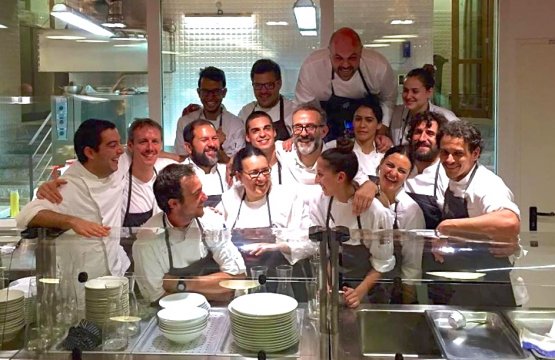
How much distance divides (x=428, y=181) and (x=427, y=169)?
0.18ft

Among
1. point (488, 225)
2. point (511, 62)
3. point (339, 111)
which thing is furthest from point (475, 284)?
point (511, 62)

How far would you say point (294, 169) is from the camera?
9.46 ft

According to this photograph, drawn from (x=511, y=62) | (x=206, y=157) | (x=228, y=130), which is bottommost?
(x=206, y=157)

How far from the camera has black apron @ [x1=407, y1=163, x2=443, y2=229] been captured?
8.51 feet

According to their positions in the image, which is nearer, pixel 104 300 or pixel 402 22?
pixel 104 300

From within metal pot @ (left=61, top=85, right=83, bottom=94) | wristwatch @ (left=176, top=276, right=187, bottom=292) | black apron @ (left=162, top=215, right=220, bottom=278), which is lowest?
wristwatch @ (left=176, top=276, right=187, bottom=292)

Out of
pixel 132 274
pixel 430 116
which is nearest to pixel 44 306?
pixel 132 274

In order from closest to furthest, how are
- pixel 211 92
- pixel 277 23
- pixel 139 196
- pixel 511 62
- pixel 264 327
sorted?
pixel 264 327
pixel 139 196
pixel 211 92
pixel 511 62
pixel 277 23

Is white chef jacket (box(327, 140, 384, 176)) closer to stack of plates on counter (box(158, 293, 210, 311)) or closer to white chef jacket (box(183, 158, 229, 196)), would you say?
white chef jacket (box(183, 158, 229, 196))

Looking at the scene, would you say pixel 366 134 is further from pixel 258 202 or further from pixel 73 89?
pixel 73 89

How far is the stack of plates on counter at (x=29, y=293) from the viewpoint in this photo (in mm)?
1757

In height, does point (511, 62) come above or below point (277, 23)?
below

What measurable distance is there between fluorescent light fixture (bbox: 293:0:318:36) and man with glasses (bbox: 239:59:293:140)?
75cm

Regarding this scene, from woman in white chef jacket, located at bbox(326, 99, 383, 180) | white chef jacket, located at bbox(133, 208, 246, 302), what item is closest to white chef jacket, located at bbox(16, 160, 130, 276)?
white chef jacket, located at bbox(133, 208, 246, 302)
